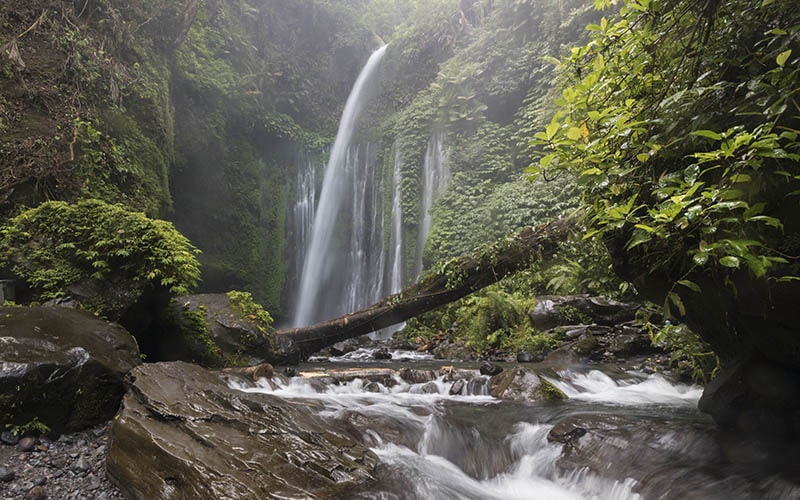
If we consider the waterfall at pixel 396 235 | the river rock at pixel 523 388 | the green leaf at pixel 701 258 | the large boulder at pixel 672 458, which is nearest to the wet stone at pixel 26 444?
the large boulder at pixel 672 458

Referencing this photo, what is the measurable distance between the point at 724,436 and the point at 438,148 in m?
15.6

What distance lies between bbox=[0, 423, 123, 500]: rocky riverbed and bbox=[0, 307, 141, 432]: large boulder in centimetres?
19

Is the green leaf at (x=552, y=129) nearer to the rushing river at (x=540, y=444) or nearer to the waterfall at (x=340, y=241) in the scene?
the rushing river at (x=540, y=444)

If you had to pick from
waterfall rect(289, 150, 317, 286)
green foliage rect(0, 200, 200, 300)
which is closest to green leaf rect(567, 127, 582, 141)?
green foliage rect(0, 200, 200, 300)

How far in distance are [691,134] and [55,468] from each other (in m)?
4.71

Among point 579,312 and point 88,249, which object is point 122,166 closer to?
point 88,249

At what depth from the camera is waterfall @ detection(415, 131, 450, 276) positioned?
16.7m

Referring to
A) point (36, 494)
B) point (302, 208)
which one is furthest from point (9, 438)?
point (302, 208)

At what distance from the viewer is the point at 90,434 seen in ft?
12.5

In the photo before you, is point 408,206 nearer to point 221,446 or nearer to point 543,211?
point 543,211

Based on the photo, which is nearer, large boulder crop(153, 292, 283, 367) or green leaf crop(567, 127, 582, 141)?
green leaf crop(567, 127, 582, 141)

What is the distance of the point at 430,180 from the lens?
17.7 m

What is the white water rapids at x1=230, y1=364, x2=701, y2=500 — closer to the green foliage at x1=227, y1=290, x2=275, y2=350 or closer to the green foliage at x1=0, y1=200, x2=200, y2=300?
the green foliage at x1=227, y1=290, x2=275, y2=350

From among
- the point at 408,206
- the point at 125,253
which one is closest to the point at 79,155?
the point at 125,253
